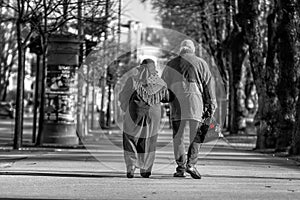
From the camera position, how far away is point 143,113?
12.5 m

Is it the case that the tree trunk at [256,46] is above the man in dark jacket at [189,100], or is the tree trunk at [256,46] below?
above

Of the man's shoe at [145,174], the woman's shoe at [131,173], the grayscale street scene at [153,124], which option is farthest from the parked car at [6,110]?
the woman's shoe at [131,173]

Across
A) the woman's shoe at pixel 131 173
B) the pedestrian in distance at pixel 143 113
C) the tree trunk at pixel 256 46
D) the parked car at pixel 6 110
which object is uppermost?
the tree trunk at pixel 256 46

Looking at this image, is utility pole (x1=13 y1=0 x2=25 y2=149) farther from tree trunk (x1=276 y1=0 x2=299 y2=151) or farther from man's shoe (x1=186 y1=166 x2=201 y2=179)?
man's shoe (x1=186 y1=166 x2=201 y2=179)

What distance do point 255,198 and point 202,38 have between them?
140 ft

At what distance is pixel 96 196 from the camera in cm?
981

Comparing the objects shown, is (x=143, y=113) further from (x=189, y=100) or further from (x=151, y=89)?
(x=189, y=100)

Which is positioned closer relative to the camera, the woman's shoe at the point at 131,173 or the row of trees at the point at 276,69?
the woman's shoe at the point at 131,173

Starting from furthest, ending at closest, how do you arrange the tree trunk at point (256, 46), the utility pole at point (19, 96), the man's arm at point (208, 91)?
1. the tree trunk at point (256, 46)
2. the utility pole at point (19, 96)
3. the man's arm at point (208, 91)

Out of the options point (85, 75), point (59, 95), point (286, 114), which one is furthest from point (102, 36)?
point (286, 114)

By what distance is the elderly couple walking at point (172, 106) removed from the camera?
12.4m

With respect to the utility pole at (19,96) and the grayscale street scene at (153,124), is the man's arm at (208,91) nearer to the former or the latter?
the grayscale street scene at (153,124)

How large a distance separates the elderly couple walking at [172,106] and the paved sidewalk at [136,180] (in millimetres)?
401

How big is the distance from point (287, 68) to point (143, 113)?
10.1m
